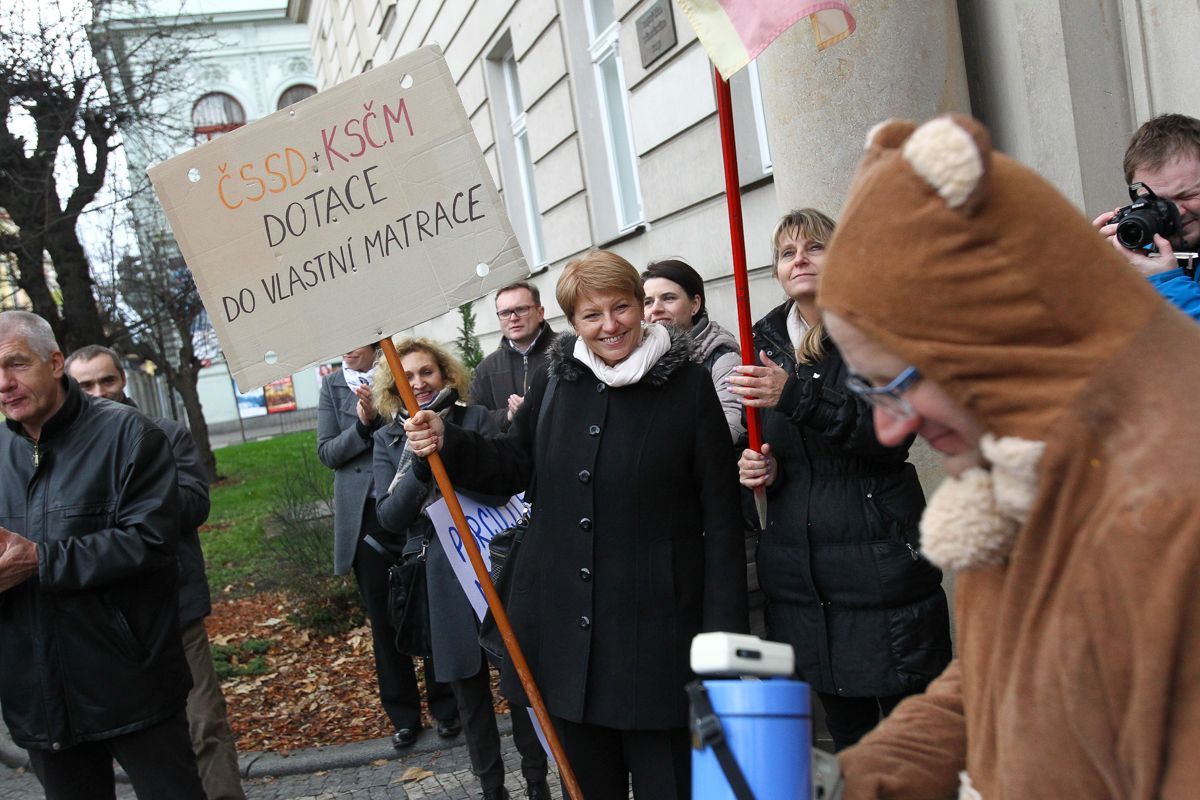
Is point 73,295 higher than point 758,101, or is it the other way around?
point 73,295

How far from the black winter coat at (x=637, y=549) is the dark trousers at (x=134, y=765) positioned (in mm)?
1261

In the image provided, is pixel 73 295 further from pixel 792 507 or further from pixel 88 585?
pixel 792 507

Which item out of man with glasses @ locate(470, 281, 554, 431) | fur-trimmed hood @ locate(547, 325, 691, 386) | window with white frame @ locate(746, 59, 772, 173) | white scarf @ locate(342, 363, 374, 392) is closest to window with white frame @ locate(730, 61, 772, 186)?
window with white frame @ locate(746, 59, 772, 173)

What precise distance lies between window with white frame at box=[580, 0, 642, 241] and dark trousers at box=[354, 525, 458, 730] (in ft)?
14.6

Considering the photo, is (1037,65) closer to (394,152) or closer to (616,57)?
(394,152)

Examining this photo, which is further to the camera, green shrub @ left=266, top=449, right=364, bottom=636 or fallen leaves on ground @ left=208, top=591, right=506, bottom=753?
green shrub @ left=266, top=449, right=364, bottom=636

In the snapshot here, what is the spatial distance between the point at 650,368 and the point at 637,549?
0.50 m

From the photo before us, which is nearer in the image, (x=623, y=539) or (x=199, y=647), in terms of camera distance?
(x=623, y=539)

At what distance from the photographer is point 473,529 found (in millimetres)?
4109

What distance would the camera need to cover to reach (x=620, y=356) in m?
3.01

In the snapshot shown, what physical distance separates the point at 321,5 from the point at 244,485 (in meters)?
11.7

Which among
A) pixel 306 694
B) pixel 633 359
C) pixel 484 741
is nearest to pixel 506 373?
pixel 484 741

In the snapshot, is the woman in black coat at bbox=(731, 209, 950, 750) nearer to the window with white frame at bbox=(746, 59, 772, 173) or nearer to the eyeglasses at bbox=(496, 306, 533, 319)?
the eyeglasses at bbox=(496, 306, 533, 319)

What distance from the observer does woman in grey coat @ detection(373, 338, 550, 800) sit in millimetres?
4227
